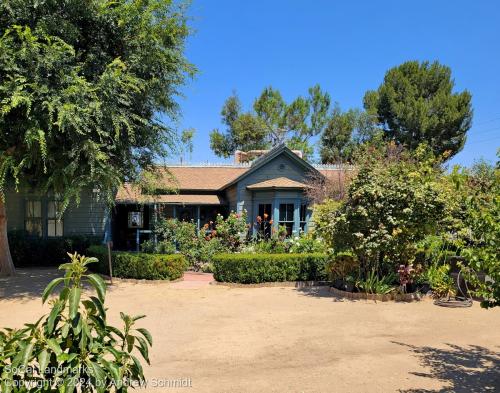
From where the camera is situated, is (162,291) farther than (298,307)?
Yes

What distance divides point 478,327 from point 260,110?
38.6 m

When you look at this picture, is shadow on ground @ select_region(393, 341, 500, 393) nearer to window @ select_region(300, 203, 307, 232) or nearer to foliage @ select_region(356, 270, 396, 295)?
foliage @ select_region(356, 270, 396, 295)

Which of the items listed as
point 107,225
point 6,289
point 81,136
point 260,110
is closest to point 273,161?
point 107,225

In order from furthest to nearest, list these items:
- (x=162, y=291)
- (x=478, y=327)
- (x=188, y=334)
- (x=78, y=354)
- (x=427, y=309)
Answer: (x=162, y=291) → (x=427, y=309) → (x=478, y=327) → (x=188, y=334) → (x=78, y=354)

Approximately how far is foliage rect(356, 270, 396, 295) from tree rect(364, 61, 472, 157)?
81.8 ft

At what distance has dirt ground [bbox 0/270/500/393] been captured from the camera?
5.09 meters

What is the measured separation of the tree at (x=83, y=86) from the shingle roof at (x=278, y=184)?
257 inches

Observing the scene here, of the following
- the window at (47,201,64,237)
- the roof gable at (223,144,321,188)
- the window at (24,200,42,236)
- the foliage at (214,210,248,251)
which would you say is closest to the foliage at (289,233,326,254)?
the foliage at (214,210,248,251)

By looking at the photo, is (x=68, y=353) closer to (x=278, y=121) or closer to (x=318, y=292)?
(x=318, y=292)

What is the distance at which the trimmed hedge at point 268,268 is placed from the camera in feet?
40.0

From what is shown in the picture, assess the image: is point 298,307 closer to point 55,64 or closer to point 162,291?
point 162,291

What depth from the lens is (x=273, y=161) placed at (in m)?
19.3

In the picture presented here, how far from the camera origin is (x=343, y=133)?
41156 millimetres

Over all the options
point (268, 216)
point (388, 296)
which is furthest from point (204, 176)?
point (388, 296)
